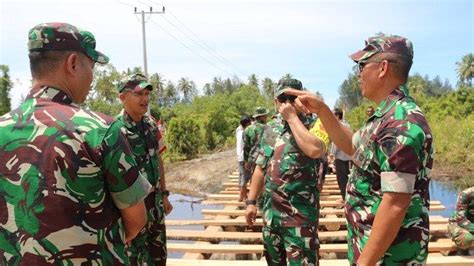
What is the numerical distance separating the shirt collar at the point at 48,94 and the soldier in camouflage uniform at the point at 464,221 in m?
3.60

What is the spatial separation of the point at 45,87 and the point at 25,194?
39 centimetres

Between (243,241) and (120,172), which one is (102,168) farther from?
(243,241)

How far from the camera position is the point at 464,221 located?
409 cm

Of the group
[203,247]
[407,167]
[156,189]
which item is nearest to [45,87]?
[407,167]

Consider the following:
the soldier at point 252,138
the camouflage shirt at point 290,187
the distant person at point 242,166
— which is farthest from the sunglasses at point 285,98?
the distant person at point 242,166

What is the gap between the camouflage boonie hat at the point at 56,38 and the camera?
5.24 feet

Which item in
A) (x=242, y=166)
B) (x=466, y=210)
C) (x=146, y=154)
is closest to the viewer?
(x=146, y=154)

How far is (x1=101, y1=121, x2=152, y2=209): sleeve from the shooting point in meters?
1.57

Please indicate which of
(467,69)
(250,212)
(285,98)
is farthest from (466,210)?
(467,69)

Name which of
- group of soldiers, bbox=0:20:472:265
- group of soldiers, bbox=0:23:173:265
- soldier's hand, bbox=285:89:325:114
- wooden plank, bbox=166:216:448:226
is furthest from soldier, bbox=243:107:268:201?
group of soldiers, bbox=0:23:173:265

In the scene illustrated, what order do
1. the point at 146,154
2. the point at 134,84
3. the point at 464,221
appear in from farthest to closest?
the point at 464,221
the point at 134,84
the point at 146,154

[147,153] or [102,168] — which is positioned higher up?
[102,168]

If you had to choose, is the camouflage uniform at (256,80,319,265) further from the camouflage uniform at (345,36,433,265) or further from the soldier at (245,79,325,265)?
the camouflage uniform at (345,36,433,265)

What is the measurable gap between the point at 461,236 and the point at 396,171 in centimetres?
292
